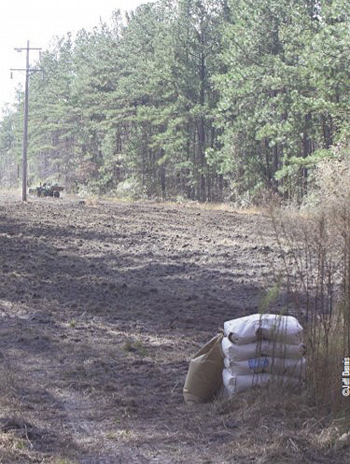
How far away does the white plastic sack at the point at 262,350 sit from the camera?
600cm

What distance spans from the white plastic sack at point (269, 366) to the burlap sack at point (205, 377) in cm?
25

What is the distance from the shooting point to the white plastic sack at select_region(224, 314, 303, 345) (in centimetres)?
601

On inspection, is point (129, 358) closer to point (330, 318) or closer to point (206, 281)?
point (330, 318)

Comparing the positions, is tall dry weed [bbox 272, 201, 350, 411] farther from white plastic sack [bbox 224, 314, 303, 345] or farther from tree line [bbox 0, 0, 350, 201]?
tree line [bbox 0, 0, 350, 201]

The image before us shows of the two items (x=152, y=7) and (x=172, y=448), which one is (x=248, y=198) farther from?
(x=172, y=448)

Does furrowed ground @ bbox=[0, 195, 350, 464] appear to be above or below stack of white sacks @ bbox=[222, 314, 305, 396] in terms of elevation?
below

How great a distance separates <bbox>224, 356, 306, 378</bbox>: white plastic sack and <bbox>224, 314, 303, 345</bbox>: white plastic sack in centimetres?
15

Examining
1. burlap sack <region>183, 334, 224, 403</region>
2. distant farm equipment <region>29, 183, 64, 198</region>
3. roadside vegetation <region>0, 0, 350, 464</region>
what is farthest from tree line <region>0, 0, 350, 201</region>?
burlap sack <region>183, 334, 224, 403</region>

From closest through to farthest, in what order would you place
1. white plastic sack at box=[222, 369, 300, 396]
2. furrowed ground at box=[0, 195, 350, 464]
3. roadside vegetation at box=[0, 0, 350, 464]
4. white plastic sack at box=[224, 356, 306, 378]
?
furrowed ground at box=[0, 195, 350, 464] < roadside vegetation at box=[0, 0, 350, 464] < white plastic sack at box=[224, 356, 306, 378] < white plastic sack at box=[222, 369, 300, 396]

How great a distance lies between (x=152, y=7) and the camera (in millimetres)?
62219

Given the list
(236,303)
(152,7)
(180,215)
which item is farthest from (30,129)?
(236,303)

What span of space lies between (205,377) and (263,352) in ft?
1.88

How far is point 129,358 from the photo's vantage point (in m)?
8.06

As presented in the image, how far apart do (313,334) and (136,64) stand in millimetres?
53415
